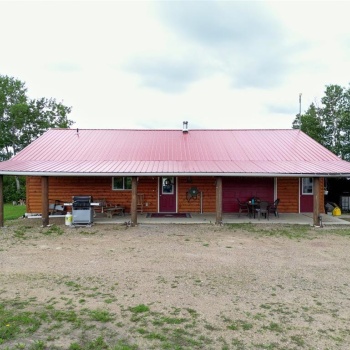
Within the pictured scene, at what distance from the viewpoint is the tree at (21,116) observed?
1137 inches

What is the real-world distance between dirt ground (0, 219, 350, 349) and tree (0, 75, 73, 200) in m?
23.3

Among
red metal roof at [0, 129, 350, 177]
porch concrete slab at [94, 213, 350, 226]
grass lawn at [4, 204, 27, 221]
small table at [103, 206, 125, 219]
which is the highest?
red metal roof at [0, 129, 350, 177]

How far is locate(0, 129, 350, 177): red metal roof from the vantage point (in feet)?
35.7

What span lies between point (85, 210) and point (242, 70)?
12650 millimetres

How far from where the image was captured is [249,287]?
A: 4883 millimetres

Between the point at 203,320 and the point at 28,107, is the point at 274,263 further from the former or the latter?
the point at 28,107

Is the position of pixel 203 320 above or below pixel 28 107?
below

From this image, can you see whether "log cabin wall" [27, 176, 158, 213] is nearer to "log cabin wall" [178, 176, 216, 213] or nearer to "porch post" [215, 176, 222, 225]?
"log cabin wall" [178, 176, 216, 213]

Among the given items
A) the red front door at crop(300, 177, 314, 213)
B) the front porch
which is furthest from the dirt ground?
the red front door at crop(300, 177, 314, 213)

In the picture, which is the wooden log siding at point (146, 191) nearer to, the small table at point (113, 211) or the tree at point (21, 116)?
the small table at point (113, 211)

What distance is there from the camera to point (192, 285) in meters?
4.96

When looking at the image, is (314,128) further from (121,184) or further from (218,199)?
(121,184)

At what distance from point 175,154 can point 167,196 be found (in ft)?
6.61

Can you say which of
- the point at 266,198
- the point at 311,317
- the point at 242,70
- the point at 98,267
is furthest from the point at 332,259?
the point at 242,70
